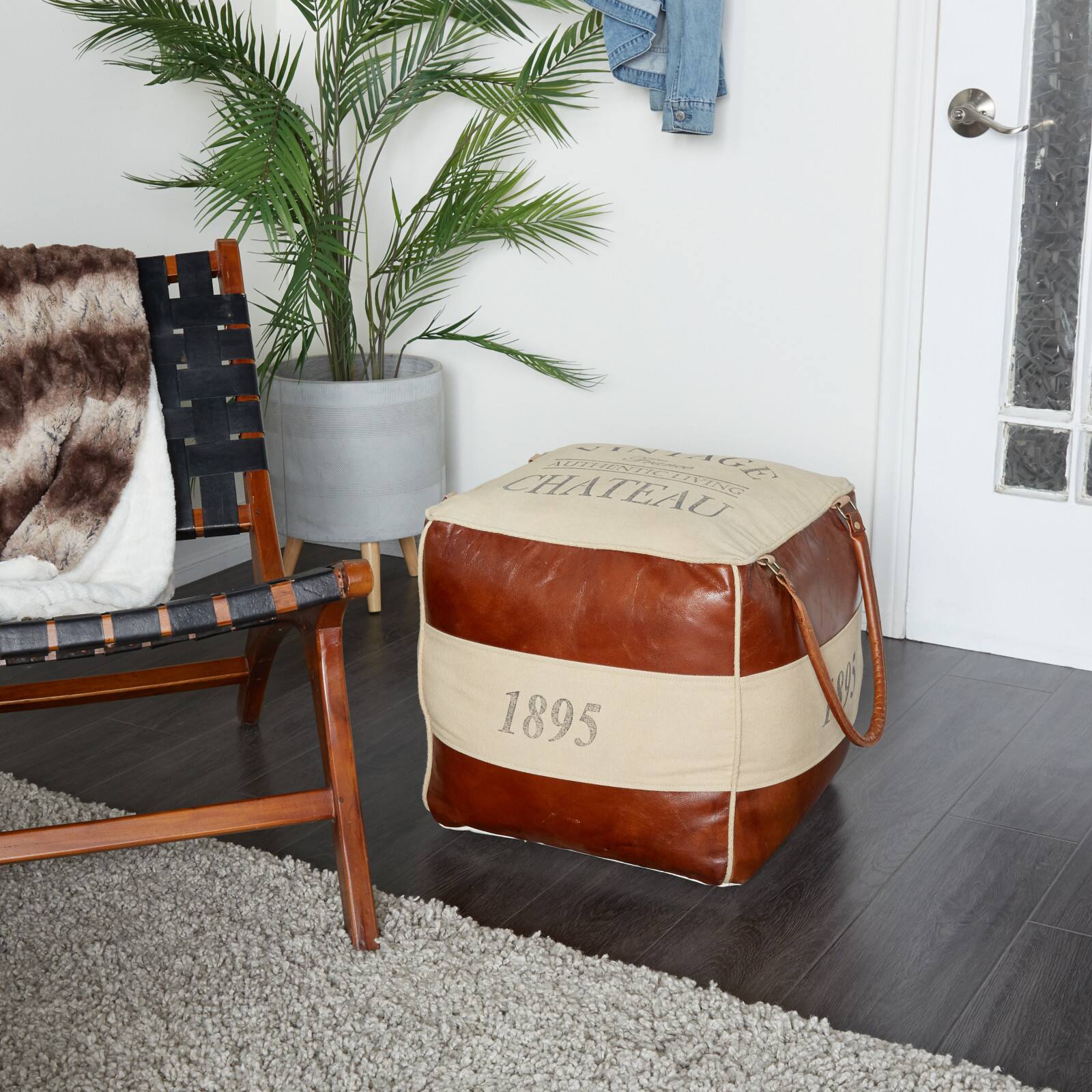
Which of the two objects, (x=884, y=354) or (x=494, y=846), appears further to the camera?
(x=884, y=354)

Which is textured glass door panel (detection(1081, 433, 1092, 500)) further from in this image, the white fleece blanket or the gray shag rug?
the white fleece blanket

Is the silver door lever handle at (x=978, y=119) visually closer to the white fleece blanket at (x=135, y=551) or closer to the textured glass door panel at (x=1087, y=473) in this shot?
the textured glass door panel at (x=1087, y=473)

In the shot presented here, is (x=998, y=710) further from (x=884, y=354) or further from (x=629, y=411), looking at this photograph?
(x=629, y=411)

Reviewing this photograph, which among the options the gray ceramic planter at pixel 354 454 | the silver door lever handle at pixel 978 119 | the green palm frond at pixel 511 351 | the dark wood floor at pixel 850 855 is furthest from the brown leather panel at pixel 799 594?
the gray ceramic planter at pixel 354 454

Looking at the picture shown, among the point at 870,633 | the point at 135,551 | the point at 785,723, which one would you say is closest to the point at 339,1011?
the point at 785,723

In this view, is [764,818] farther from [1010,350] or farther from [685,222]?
[685,222]

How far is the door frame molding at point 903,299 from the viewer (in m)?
2.16

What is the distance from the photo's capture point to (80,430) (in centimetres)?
176

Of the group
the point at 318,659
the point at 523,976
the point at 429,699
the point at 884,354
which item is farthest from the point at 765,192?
the point at 523,976

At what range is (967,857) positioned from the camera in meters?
1.66

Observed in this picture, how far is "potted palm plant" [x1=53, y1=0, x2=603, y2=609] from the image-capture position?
2365 mm

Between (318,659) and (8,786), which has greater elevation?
(318,659)

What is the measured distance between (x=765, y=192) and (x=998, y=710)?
1.04 meters

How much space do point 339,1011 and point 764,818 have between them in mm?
558
